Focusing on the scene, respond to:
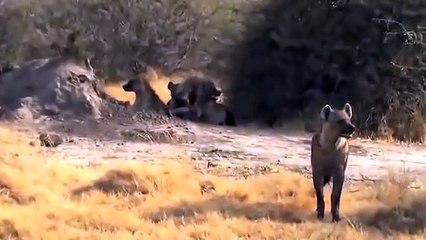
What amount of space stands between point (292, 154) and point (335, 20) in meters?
5.58

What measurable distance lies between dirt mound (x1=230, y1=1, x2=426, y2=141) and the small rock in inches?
246

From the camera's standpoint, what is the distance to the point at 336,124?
439 inches

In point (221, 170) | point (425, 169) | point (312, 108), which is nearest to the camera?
point (221, 170)

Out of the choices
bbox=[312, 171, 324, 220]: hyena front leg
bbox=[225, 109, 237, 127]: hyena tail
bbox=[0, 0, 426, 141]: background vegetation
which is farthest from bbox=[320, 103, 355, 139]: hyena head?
bbox=[225, 109, 237, 127]: hyena tail

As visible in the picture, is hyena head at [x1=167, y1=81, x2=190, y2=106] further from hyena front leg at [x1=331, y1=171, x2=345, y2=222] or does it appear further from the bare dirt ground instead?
hyena front leg at [x1=331, y1=171, x2=345, y2=222]

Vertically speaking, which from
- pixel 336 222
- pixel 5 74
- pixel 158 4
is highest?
pixel 158 4

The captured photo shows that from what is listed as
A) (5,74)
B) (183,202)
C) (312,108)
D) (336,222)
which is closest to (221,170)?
(183,202)

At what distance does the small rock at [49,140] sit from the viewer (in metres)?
15.6

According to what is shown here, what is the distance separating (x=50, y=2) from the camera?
95.9ft

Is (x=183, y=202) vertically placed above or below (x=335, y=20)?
below

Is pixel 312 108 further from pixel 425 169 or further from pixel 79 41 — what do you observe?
pixel 79 41

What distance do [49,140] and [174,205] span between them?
5.20 m

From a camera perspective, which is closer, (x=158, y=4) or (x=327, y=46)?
(x=327, y=46)

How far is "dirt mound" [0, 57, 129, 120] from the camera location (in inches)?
738
